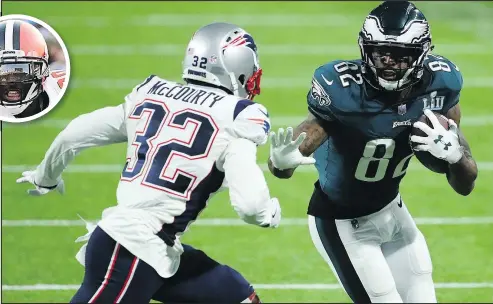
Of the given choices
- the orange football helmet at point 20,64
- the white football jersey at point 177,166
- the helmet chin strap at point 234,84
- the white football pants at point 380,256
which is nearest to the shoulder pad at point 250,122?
the white football jersey at point 177,166

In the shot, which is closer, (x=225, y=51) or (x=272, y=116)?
(x=225, y=51)

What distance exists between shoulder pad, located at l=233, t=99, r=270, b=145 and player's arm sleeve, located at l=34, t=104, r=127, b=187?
52 centimetres

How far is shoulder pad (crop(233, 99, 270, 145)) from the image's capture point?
4.12m

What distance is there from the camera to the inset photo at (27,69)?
16.6 feet

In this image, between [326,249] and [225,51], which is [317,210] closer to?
[326,249]

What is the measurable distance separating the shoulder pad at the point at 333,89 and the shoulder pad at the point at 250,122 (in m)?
0.47

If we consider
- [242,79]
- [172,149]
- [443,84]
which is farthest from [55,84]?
[443,84]

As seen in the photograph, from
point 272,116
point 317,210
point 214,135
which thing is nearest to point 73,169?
point 272,116

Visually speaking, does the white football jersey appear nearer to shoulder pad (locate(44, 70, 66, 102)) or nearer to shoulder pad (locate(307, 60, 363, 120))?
shoulder pad (locate(307, 60, 363, 120))

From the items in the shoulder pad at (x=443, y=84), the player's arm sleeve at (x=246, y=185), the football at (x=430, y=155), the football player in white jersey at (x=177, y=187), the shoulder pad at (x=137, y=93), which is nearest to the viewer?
the player's arm sleeve at (x=246, y=185)

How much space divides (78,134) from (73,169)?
4219 mm

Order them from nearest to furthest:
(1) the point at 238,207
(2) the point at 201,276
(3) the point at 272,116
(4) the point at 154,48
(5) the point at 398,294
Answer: (1) the point at 238,207, (2) the point at 201,276, (5) the point at 398,294, (3) the point at 272,116, (4) the point at 154,48

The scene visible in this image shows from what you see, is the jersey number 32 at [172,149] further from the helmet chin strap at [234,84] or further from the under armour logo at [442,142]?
the under armour logo at [442,142]

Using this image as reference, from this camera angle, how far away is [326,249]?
4801mm
